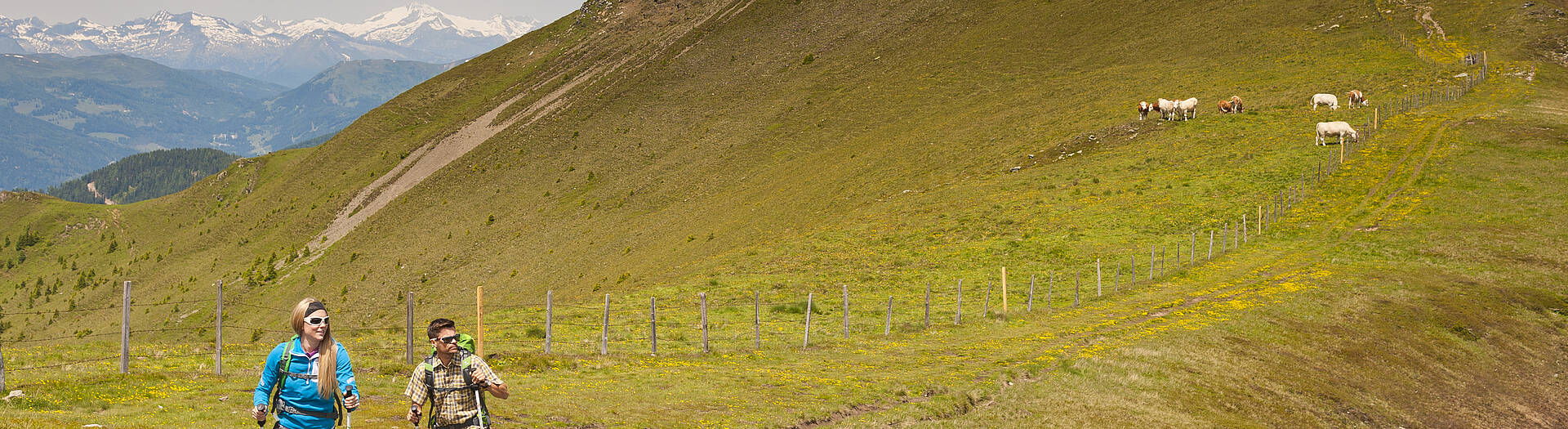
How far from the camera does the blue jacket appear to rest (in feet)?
30.5

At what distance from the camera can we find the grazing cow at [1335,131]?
53.6 metres

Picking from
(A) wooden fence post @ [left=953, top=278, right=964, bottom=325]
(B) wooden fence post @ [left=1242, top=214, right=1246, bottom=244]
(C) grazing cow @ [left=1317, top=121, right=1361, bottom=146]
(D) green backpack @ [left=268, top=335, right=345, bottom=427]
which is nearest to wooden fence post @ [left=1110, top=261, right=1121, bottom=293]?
(A) wooden fence post @ [left=953, top=278, right=964, bottom=325]

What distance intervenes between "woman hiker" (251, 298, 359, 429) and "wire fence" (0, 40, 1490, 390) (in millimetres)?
14313

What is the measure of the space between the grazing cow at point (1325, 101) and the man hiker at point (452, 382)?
67.9 metres

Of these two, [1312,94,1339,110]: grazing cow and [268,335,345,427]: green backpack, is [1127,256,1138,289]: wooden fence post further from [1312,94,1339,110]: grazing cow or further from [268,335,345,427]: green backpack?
[268,335,345,427]: green backpack

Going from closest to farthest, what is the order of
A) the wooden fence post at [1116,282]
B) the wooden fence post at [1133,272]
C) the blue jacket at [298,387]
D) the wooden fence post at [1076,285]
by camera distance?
the blue jacket at [298,387], the wooden fence post at [1076,285], the wooden fence post at [1116,282], the wooden fence post at [1133,272]

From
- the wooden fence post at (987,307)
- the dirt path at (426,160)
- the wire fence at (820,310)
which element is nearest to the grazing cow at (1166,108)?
the wire fence at (820,310)

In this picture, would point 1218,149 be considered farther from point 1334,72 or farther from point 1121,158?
point 1334,72

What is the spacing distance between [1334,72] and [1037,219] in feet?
140

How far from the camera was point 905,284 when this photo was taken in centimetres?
4159

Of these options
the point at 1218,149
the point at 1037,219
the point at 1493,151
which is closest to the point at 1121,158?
the point at 1218,149

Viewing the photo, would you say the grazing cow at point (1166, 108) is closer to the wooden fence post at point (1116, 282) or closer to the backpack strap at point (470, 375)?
the wooden fence post at point (1116, 282)

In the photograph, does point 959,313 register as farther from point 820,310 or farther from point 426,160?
point 426,160

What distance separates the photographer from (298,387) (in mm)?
9320
